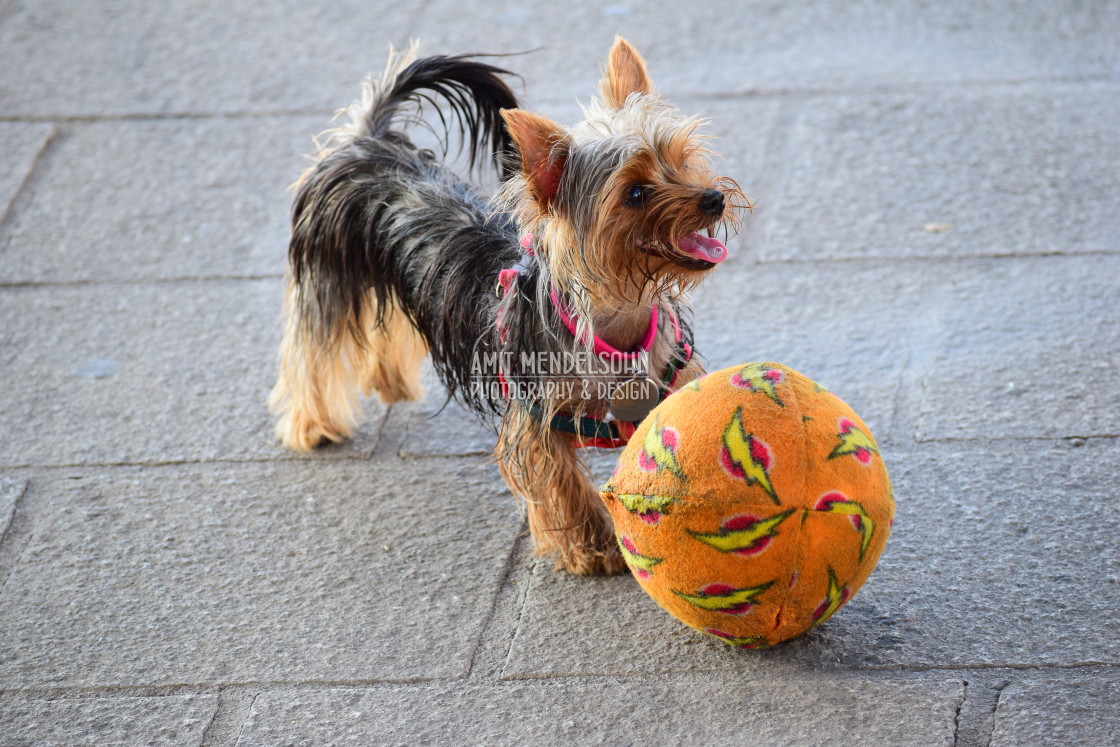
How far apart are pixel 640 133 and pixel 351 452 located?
1847 mm

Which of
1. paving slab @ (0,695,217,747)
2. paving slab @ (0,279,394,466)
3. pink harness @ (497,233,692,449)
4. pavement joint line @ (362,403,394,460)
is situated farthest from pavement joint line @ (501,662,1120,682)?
paving slab @ (0,279,394,466)

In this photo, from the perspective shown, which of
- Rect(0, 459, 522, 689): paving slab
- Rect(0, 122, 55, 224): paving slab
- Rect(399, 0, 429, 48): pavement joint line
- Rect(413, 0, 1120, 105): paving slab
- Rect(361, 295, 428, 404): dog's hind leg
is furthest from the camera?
Rect(399, 0, 429, 48): pavement joint line

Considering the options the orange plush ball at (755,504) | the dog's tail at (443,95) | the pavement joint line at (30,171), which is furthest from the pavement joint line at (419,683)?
the pavement joint line at (30,171)

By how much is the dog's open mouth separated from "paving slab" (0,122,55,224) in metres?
4.12

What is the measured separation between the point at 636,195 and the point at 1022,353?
2043mm

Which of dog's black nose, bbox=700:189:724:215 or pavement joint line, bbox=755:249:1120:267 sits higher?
dog's black nose, bbox=700:189:724:215

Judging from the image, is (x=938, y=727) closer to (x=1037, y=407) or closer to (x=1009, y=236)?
(x=1037, y=407)

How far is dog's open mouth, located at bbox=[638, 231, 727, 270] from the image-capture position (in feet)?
9.37

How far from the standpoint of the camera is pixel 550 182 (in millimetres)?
2848

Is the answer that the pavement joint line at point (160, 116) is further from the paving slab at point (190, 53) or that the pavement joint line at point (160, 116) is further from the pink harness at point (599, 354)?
the pink harness at point (599, 354)

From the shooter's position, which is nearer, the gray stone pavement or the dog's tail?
the gray stone pavement

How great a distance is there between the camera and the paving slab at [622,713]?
276cm

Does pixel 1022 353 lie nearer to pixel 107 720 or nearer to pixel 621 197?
pixel 621 197

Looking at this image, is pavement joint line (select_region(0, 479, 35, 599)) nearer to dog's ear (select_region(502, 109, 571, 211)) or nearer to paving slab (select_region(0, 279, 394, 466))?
paving slab (select_region(0, 279, 394, 466))
